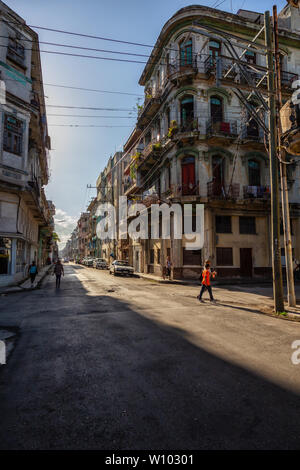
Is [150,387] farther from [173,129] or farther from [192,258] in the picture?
[173,129]

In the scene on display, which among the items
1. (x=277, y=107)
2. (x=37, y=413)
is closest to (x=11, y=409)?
(x=37, y=413)

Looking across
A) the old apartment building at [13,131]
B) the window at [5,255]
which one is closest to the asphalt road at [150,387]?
the window at [5,255]

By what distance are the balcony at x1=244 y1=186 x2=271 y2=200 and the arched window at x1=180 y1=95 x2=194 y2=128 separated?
8.05 meters

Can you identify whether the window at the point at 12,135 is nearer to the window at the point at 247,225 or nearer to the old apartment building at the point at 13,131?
the old apartment building at the point at 13,131

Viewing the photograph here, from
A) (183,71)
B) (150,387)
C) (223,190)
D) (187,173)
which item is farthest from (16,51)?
(150,387)

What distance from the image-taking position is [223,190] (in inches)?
858

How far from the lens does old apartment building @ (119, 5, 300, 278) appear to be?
21500 mm

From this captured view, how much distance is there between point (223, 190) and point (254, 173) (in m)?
4.32

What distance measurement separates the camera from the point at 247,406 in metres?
3.07

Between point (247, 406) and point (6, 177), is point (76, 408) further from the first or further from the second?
point (6, 177)

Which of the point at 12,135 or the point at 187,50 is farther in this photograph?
the point at 187,50

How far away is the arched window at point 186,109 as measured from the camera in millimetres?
22531

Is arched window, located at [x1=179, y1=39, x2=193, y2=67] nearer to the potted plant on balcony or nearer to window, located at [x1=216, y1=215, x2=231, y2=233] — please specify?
the potted plant on balcony

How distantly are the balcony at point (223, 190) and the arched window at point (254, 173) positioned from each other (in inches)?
85.1
